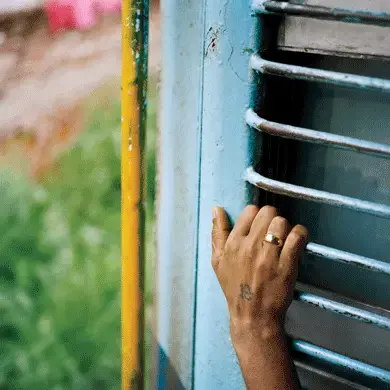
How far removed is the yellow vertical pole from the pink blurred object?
62cm

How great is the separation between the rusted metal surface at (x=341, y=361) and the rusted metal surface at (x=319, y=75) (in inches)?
21.4

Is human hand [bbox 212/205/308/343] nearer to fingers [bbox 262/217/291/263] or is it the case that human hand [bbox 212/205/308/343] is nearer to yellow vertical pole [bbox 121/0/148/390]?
fingers [bbox 262/217/291/263]

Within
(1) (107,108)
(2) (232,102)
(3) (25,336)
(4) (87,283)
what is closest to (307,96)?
(2) (232,102)

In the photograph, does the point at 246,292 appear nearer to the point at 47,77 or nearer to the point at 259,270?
the point at 259,270

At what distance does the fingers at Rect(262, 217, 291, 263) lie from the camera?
119 centimetres

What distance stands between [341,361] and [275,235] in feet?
0.97

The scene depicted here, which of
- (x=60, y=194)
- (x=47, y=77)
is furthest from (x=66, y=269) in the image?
A: (x=47, y=77)

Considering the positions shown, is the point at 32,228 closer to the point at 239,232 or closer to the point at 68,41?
the point at 68,41

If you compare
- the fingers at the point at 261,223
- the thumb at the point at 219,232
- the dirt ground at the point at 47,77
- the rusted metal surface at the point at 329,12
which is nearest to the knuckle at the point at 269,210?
the fingers at the point at 261,223

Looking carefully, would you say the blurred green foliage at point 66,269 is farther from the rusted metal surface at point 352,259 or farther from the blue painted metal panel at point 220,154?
the rusted metal surface at point 352,259

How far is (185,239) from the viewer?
146cm

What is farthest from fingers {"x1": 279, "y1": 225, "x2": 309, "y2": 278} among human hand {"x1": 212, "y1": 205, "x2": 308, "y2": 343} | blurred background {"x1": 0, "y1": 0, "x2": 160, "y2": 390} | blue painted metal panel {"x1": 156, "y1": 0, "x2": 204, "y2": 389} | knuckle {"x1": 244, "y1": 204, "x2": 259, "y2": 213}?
blurred background {"x1": 0, "y1": 0, "x2": 160, "y2": 390}

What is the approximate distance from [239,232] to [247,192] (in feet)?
0.29

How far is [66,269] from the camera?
2.01m
